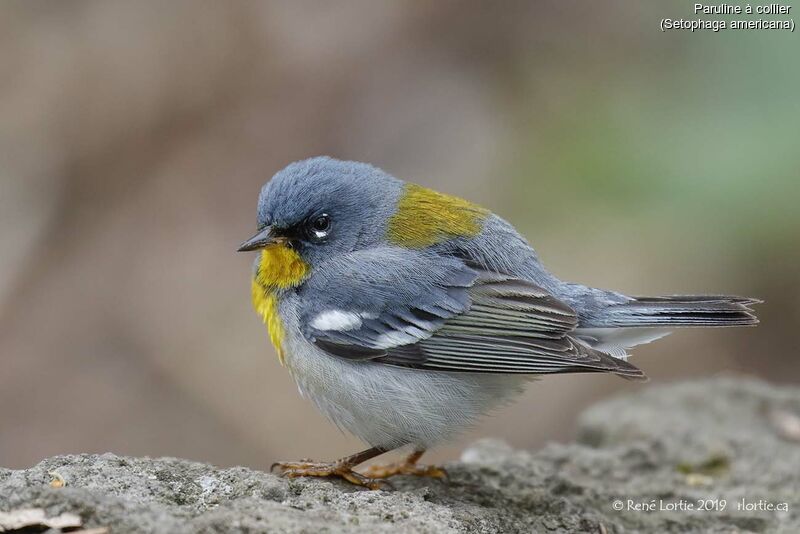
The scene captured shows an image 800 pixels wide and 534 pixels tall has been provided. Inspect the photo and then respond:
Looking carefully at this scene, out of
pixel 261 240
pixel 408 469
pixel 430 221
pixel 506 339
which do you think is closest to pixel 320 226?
pixel 261 240

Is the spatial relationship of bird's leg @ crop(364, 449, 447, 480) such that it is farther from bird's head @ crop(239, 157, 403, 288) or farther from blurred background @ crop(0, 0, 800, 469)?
blurred background @ crop(0, 0, 800, 469)

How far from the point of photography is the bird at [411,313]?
15.3 ft

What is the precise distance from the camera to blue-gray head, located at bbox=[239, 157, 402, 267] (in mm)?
5066

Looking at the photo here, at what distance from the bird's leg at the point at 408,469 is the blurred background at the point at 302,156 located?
3.22m

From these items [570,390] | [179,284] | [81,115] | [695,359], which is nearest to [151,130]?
[81,115]

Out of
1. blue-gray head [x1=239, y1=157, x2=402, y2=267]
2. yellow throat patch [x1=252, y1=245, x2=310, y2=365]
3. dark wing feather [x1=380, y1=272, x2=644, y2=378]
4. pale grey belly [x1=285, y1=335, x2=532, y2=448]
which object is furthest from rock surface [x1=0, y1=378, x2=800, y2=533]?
blue-gray head [x1=239, y1=157, x2=402, y2=267]

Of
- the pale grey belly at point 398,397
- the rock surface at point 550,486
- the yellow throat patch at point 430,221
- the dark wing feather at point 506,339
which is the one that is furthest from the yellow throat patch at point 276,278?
the rock surface at point 550,486

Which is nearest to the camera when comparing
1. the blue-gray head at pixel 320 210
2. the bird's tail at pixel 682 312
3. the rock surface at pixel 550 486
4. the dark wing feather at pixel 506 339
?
the rock surface at pixel 550 486

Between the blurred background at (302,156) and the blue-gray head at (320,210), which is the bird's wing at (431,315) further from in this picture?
the blurred background at (302,156)

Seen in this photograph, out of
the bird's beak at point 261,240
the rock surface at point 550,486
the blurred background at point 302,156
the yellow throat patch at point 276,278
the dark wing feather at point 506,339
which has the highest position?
the blurred background at point 302,156

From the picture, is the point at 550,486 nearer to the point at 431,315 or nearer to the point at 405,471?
the point at 405,471

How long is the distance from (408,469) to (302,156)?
6.55 m

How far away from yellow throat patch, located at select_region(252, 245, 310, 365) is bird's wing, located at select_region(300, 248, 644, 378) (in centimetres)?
12

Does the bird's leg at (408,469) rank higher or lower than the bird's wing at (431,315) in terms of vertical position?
lower
